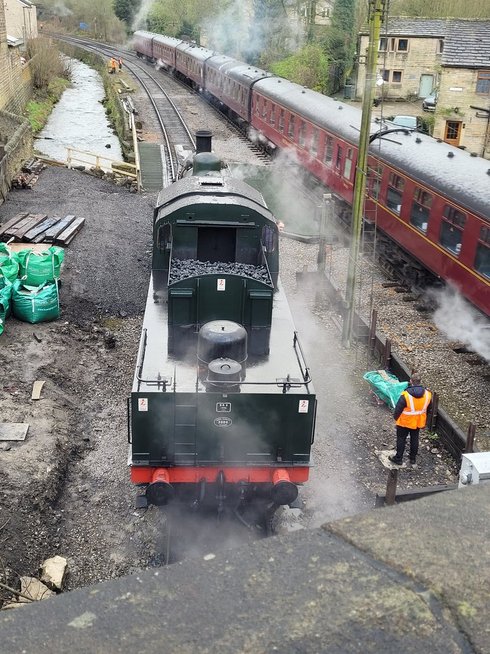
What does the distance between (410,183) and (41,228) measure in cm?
909

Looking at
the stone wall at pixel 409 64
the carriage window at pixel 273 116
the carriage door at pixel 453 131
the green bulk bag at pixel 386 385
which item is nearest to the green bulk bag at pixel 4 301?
the green bulk bag at pixel 386 385

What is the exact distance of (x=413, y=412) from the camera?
868 centimetres

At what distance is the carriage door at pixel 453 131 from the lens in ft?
103

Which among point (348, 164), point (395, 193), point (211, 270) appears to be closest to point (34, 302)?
point (211, 270)

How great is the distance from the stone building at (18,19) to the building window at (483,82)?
29903 mm

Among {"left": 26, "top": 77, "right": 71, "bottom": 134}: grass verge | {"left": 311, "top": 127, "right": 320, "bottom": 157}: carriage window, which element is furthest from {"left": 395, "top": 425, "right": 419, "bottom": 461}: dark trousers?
{"left": 26, "top": 77, "right": 71, "bottom": 134}: grass verge

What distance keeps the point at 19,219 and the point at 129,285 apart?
477 cm

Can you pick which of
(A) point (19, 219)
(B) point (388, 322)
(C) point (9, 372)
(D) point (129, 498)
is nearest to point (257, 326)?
(D) point (129, 498)

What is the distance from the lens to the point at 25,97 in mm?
36969

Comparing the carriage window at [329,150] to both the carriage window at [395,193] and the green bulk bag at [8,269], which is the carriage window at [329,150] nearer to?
the carriage window at [395,193]

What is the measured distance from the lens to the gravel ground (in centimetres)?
733

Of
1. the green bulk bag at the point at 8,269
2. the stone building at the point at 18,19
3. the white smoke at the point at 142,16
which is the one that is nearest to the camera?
the green bulk bag at the point at 8,269

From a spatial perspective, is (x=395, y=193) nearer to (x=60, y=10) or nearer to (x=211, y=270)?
(x=211, y=270)

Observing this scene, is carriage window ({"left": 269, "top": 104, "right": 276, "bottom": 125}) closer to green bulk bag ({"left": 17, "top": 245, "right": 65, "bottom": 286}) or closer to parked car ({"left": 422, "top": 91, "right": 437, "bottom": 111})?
green bulk bag ({"left": 17, "top": 245, "right": 65, "bottom": 286})
